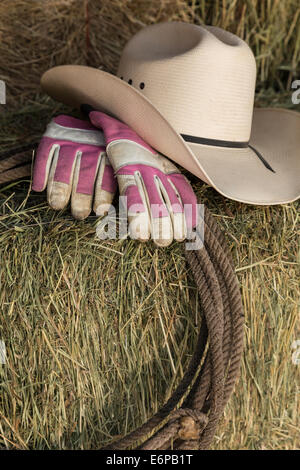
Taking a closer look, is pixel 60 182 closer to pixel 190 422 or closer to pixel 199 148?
pixel 199 148

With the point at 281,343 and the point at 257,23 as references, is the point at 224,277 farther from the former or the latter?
the point at 257,23

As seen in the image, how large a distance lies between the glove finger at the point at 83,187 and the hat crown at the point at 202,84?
20 cm

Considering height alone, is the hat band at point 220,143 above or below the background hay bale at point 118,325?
above

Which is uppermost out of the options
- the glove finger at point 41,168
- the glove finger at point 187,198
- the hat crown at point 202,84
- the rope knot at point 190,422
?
the hat crown at point 202,84

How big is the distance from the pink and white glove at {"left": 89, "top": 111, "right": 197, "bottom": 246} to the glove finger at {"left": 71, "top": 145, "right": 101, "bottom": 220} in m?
0.04

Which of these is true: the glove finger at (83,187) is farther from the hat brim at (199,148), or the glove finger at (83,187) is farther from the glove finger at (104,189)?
the hat brim at (199,148)

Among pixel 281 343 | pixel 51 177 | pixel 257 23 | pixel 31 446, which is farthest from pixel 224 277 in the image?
pixel 257 23

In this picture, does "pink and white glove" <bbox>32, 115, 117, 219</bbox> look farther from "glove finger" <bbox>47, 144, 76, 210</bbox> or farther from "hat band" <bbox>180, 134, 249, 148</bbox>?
"hat band" <bbox>180, 134, 249, 148</bbox>

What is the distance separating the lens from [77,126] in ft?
3.26

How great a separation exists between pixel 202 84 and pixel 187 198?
24 centimetres

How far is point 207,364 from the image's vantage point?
897mm

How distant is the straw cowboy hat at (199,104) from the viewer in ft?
3.09

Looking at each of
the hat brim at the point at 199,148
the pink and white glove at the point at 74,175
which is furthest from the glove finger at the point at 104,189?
the hat brim at the point at 199,148

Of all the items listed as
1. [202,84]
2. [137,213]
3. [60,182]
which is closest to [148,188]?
[137,213]
